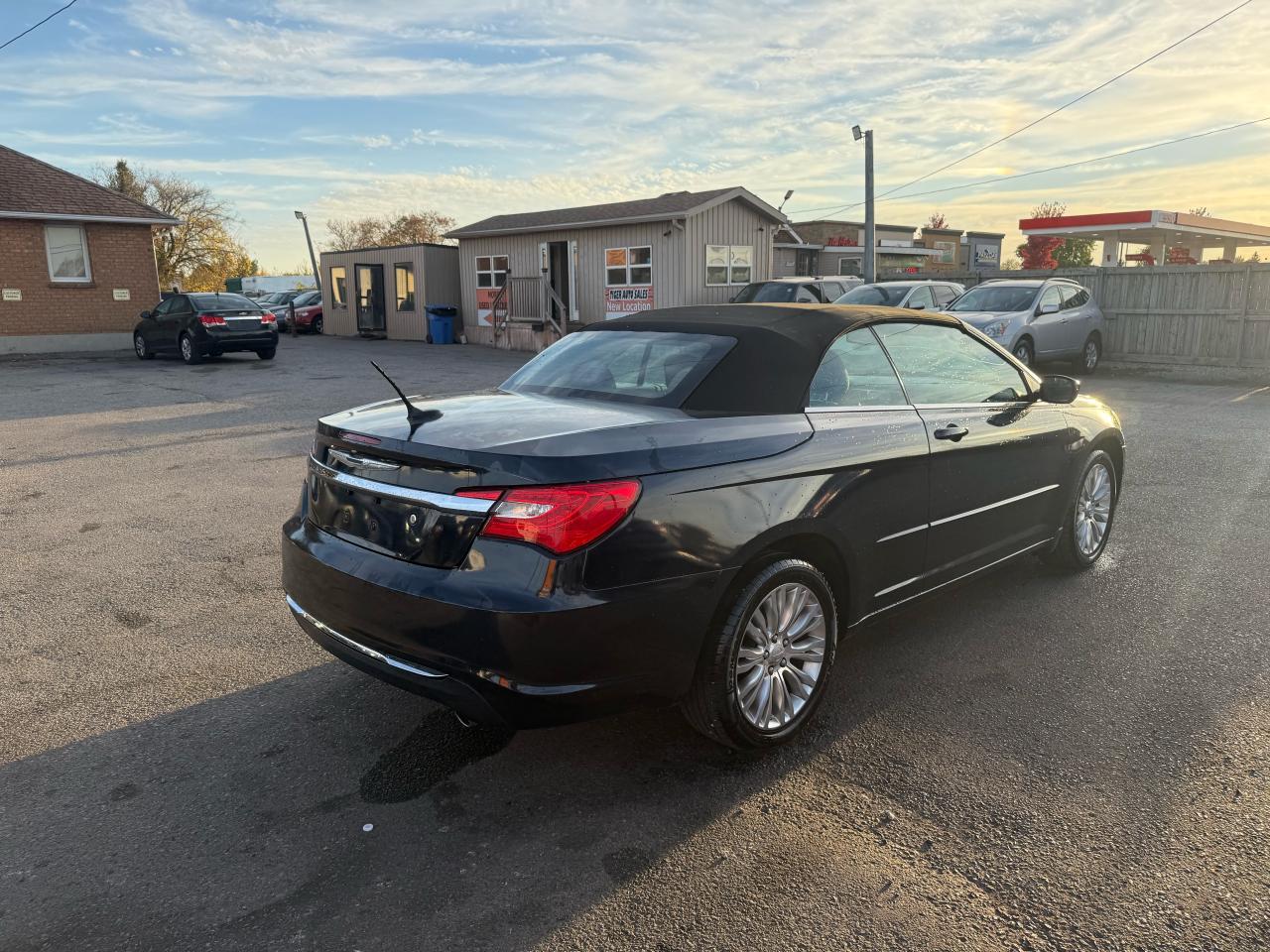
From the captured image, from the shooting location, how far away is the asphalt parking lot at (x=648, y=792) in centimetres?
244

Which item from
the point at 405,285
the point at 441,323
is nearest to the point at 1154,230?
the point at 441,323

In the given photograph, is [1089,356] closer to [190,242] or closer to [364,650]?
[364,650]

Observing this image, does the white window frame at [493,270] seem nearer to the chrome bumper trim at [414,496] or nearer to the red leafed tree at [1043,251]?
the chrome bumper trim at [414,496]

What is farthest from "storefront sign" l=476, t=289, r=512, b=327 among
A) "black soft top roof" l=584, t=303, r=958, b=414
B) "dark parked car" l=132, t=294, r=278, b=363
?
"black soft top roof" l=584, t=303, r=958, b=414

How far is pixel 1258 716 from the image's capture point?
351cm

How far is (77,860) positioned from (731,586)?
2.16 meters

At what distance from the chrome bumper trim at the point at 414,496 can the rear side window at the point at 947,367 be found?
2094mm

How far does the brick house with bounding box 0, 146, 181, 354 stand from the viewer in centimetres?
2195

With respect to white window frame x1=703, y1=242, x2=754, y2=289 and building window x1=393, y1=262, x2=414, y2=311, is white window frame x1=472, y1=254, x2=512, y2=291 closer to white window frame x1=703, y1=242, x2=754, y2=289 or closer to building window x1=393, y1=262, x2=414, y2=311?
building window x1=393, y1=262, x2=414, y2=311

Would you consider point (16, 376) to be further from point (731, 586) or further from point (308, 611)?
point (731, 586)

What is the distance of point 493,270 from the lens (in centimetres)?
2702

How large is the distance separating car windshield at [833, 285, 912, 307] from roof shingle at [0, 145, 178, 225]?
18.2 m

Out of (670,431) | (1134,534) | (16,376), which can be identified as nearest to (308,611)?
Result: (670,431)

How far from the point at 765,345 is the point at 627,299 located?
20708 millimetres
